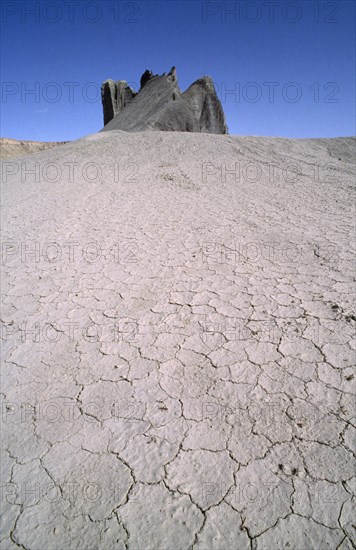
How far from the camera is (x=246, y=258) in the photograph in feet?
10.4

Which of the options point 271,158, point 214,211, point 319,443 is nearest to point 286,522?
point 319,443

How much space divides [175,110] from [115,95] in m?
12.0

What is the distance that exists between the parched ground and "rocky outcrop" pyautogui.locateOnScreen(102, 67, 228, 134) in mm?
24757

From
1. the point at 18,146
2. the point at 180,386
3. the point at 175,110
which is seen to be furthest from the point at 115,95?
the point at 180,386

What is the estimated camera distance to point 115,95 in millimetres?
21922

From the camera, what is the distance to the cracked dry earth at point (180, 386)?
119cm

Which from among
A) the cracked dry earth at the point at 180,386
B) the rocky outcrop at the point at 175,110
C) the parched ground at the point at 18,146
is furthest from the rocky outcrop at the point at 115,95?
the cracked dry earth at the point at 180,386

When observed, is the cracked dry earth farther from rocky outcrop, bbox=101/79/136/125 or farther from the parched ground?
the parched ground

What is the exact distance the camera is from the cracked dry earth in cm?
119

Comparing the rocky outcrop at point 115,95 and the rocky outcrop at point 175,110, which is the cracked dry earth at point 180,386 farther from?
the rocky outcrop at point 115,95

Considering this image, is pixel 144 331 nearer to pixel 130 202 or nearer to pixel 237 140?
pixel 130 202

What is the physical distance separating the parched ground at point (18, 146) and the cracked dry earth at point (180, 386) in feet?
121

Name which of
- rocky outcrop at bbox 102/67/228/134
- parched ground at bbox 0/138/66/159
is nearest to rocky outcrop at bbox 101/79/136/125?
rocky outcrop at bbox 102/67/228/134

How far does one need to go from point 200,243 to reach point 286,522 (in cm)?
278
